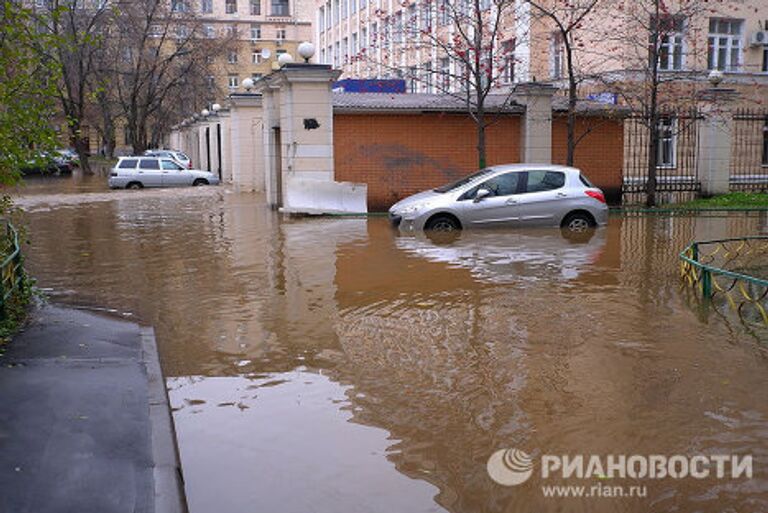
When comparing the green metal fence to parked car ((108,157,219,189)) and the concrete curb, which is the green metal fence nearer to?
the concrete curb

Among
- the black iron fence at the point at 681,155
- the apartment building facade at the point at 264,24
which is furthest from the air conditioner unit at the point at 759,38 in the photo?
the apartment building facade at the point at 264,24

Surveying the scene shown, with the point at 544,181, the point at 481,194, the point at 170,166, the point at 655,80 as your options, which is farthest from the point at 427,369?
the point at 170,166

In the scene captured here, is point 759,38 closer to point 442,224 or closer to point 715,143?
point 715,143

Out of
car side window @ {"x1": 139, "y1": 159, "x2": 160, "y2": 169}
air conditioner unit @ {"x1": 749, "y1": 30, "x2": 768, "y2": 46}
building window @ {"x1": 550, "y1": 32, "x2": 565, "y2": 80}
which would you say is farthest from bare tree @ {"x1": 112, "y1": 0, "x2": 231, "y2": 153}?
air conditioner unit @ {"x1": 749, "y1": 30, "x2": 768, "y2": 46}

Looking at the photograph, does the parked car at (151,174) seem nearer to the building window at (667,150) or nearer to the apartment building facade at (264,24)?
the building window at (667,150)

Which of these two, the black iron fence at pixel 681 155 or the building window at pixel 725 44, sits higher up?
the building window at pixel 725 44

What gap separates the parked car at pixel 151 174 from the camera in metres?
33.3

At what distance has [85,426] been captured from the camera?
16.8 feet

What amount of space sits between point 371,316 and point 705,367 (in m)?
3.40

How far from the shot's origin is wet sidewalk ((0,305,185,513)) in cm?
416

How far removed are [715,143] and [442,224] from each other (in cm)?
1076

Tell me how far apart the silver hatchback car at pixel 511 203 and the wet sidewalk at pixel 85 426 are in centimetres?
871

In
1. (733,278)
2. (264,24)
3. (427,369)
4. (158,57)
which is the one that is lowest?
(427,369)

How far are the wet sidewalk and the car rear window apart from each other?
89.2ft
